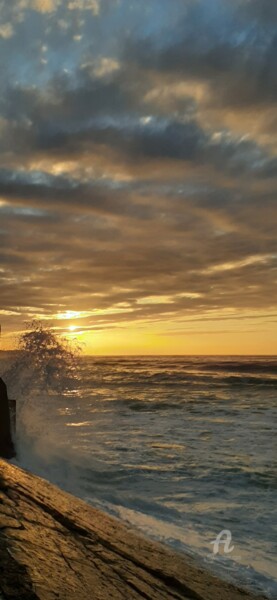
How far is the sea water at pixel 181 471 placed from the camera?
571 cm

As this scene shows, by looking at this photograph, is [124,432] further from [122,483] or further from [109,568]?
[109,568]

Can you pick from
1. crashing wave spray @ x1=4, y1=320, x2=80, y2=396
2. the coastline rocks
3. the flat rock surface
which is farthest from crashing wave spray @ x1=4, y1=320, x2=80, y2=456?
the flat rock surface

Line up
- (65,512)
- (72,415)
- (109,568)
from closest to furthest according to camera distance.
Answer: (109,568) < (65,512) < (72,415)

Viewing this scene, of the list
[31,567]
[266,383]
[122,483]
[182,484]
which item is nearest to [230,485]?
[182,484]

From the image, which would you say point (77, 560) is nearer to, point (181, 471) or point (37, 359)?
point (181, 471)

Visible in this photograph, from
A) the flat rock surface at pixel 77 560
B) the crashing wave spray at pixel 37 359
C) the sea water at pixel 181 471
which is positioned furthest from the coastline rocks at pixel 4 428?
the crashing wave spray at pixel 37 359

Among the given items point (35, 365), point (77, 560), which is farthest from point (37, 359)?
point (77, 560)

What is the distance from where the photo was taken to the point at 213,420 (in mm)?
17062

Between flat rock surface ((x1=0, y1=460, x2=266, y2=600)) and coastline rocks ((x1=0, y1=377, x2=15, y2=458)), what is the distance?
4.34 meters

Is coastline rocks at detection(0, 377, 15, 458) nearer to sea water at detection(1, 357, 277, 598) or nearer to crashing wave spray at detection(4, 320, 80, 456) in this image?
sea water at detection(1, 357, 277, 598)

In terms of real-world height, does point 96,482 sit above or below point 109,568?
below

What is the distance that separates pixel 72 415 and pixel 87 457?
28.1 ft

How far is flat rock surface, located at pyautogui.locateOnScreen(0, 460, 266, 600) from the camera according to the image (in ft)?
9.05

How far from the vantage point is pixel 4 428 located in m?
9.39
